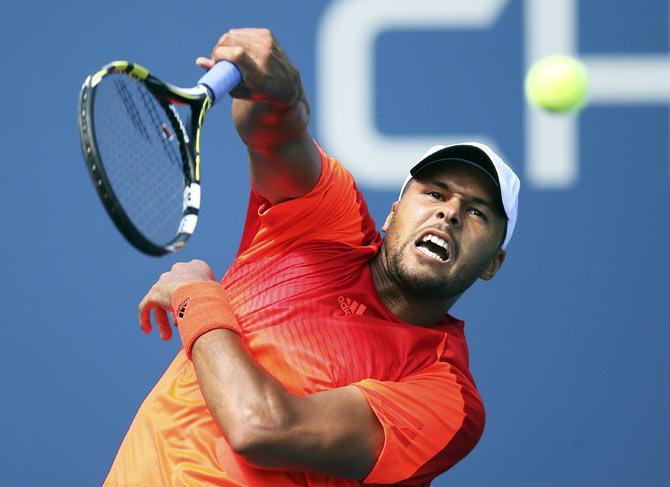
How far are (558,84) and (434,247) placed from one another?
0.97m

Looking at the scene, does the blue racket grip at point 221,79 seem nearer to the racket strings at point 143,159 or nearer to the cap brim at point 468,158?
the racket strings at point 143,159

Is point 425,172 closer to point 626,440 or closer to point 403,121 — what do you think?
point 403,121

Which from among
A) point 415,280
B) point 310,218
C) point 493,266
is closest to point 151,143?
point 310,218

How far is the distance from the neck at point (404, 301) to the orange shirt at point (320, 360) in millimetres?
22

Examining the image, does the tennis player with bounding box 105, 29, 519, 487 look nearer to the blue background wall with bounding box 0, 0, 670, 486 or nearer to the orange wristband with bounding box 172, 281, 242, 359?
the orange wristband with bounding box 172, 281, 242, 359

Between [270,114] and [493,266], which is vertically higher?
Result: [270,114]

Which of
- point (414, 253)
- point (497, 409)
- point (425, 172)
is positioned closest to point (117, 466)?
point (414, 253)

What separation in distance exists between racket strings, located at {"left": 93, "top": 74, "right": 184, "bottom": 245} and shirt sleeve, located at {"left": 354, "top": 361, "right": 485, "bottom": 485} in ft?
1.36

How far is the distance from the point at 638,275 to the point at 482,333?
1.43 ft

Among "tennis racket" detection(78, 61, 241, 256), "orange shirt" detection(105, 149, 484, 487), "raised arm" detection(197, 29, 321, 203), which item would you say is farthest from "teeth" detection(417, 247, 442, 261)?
"tennis racket" detection(78, 61, 241, 256)

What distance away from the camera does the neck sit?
80.7 inches

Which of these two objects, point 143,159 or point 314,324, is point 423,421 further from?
point 143,159

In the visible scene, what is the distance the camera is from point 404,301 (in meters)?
2.05

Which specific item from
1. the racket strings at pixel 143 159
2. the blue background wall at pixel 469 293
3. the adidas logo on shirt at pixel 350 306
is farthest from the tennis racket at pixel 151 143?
the blue background wall at pixel 469 293
